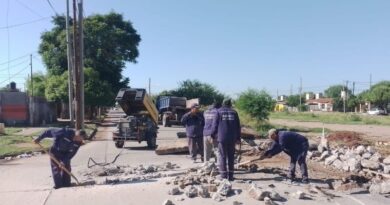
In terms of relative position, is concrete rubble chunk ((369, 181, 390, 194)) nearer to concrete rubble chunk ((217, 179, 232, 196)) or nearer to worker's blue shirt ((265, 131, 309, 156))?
worker's blue shirt ((265, 131, 309, 156))

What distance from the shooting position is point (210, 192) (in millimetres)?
10500

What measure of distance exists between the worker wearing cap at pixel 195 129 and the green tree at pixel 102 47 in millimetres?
40519

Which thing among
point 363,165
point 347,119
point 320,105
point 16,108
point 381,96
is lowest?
point 363,165

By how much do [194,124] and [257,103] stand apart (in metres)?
20.5

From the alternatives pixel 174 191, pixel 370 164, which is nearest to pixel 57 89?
pixel 370 164

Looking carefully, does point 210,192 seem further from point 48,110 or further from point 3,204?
point 48,110

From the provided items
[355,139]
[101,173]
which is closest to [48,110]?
[355,139]

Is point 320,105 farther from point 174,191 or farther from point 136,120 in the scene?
point 174,191

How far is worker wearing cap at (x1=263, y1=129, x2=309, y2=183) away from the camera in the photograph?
458 inches

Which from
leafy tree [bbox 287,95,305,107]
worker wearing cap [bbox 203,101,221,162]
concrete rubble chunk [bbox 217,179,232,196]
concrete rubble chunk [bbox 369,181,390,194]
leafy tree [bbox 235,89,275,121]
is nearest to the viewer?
concrete rubble chunk [bbox 217,179,232,196]

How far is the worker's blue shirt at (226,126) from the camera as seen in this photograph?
38.8ft

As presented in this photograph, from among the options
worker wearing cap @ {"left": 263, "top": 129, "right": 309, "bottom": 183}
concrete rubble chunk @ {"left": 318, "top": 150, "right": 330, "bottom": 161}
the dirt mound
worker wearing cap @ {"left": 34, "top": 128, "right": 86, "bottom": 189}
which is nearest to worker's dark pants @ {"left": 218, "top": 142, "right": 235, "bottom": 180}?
worker wearing cap @ {"left": 263, "top": 129, "right": 309, "bottom": 183}

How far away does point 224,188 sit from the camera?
10.4m

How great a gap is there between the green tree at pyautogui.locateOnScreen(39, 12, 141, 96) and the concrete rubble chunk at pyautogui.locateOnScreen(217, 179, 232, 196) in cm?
4658
